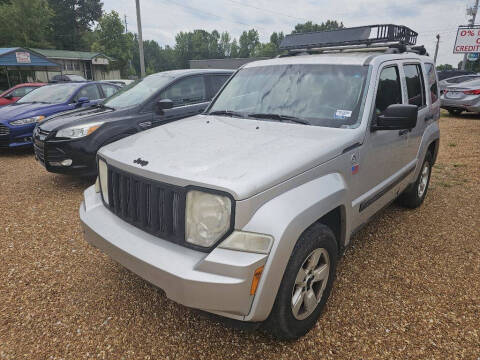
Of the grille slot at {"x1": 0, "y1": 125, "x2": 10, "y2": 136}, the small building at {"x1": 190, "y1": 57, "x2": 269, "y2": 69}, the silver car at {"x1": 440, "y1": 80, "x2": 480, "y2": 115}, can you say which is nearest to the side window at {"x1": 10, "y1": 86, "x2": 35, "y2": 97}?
the grille slot at {"x1": 0, "y1": 125, "x2": 10, "y2": 136}

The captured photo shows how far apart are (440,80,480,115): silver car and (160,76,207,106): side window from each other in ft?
35.8

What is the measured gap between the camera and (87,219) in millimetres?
2471

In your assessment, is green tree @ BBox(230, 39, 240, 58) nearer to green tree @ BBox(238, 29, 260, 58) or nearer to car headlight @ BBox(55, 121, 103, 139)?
green tree @ BBox(238, 29, 260, 58)

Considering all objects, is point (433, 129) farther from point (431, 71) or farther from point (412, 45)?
point (412, 45)

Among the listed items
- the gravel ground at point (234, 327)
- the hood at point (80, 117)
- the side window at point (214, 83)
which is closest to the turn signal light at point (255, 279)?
the gravel ground at point (234, 327)

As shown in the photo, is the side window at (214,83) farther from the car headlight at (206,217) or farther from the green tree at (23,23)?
the green tree at (23,23)

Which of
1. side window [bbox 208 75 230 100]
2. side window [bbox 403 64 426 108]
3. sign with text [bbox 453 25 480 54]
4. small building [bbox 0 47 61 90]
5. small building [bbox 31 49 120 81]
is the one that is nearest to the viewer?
side window [bbox 403 64 426 108]

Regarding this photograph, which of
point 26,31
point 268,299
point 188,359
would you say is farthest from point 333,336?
point 26,31

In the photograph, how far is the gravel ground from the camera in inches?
86.7

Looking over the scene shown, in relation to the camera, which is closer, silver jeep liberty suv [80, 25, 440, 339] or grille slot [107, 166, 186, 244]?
silver jeep liberty suv [80, 25, 440, 339]

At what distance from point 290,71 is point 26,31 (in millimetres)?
47151

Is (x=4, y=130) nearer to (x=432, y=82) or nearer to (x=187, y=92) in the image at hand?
(x=187, y=92)

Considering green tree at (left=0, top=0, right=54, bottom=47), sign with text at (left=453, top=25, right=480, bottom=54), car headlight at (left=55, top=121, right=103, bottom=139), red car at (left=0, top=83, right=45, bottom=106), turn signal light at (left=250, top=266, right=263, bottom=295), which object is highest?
green tree at (left=0, top=0, right=54, bottom=47)

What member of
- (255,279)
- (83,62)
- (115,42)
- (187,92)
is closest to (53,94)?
(187,92)
